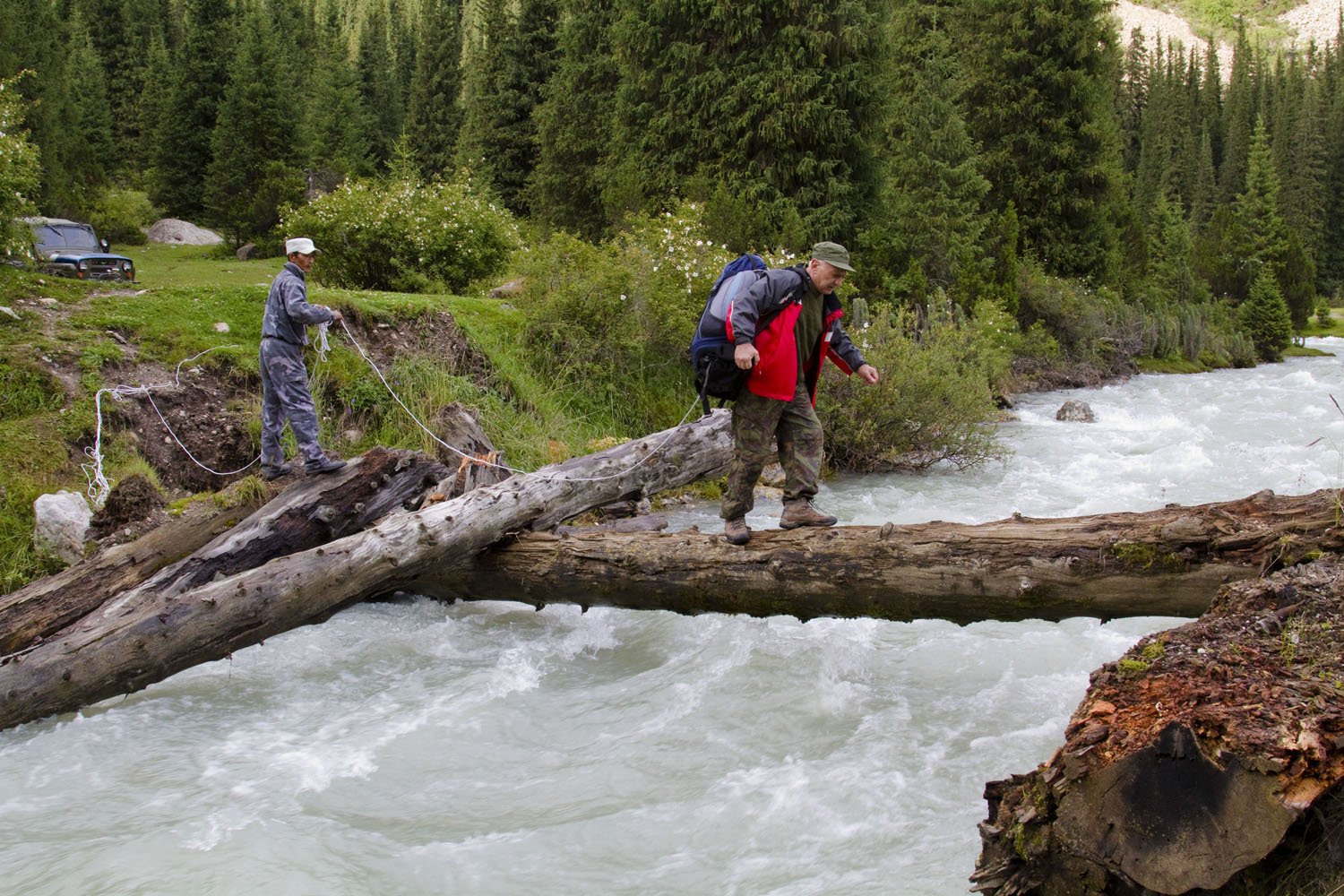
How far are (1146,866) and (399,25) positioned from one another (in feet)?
306

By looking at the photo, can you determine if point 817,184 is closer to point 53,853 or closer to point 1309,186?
point 53,853

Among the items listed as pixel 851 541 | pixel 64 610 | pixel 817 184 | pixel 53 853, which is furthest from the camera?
pixel 817 184

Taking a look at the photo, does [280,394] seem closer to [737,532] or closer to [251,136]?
[737,532]

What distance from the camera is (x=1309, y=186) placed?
76.3m

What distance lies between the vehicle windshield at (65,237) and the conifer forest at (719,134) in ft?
11.8

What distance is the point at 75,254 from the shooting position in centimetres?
2117

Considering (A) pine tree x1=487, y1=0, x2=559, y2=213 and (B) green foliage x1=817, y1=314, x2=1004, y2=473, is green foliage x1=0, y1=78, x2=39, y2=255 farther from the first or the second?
(A) pine tree x1=487, y1=0, x2=559, y2=213

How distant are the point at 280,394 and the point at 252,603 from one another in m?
2.71

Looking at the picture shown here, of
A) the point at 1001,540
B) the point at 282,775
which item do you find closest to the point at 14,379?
the point at 282,775

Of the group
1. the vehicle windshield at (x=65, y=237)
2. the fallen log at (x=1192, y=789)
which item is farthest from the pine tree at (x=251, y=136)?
the fallen log at (x=1192, y=789)

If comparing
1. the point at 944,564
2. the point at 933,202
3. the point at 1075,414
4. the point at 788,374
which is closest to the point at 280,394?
the point at 788,374

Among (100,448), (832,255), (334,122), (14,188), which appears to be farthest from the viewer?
(334,122)

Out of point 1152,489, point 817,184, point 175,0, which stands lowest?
point 1152,489

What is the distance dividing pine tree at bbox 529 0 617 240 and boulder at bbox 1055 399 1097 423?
55.1 ft
